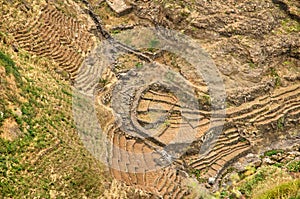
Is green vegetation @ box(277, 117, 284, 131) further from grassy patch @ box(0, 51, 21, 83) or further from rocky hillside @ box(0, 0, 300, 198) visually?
grassy patch @ box(0, 51, 21, 83)

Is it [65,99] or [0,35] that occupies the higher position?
[0,35]

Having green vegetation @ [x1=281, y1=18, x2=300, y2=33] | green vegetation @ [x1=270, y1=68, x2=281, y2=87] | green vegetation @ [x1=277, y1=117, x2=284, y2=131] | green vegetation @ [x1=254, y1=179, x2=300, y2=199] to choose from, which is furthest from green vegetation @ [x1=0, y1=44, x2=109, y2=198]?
green vegetation @ [x1=281, y1=18, x2=300, y2=33]

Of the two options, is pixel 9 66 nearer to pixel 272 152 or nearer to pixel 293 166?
pixel 293 166

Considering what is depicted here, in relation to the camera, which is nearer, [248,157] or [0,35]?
[0,35]

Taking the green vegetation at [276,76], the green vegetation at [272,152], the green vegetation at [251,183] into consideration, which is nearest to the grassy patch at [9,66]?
the green vegetation at [251,183]

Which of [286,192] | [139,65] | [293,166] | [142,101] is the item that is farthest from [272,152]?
[286,192]

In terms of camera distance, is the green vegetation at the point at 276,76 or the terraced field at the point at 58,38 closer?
the terraced field at the point at 58,38

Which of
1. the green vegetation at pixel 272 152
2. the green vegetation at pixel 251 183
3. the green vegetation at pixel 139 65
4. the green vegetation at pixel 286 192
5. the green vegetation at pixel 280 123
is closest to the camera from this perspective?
the green vegetation at pixel 286 192

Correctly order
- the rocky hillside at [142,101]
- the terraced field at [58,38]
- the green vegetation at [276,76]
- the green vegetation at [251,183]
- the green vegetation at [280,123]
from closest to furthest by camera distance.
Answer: the rocky hillside at [142,101] → the green vegetation at [251,183] → the terraced field at [58,38] → the green vegetation at [280,123] → the green vegetation at [276,76]

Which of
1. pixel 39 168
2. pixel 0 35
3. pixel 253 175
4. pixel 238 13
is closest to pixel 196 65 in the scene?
pixel 238 13

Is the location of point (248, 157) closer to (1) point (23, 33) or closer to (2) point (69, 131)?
(2) point (69, 131)

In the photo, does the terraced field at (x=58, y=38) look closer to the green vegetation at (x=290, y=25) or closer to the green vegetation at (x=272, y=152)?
the green vegetation at (x=272, y=152)
